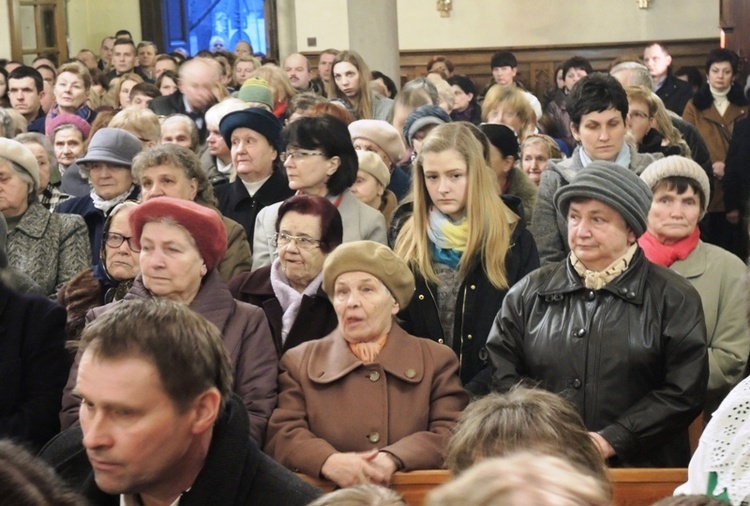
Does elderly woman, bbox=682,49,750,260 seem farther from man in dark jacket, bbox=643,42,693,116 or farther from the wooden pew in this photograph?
the wooden pew

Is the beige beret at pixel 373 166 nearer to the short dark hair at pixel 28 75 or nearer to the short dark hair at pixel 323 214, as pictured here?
the short dark hair at pixel 323 214

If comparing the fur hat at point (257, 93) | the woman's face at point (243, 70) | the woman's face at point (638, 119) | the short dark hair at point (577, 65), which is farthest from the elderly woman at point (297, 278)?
the woman's face at point (243, 70)

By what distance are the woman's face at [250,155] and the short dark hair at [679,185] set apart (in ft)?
6.13

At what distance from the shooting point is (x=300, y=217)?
4.32 m

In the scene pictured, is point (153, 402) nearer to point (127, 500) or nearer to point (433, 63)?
point (127, 500)

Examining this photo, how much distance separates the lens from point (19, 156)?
5.17m

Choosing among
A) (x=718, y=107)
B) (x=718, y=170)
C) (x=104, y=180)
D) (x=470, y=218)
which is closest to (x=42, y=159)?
(x=104, y=180)

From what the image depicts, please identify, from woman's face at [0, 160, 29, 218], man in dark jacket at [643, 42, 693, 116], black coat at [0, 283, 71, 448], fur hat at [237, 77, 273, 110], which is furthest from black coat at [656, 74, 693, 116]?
black coat at [0, 283, 71, 448]

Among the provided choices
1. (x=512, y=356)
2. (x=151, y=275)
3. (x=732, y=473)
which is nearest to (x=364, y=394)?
(x=512, y=356)

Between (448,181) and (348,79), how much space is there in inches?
160

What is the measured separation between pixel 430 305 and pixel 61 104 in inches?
201

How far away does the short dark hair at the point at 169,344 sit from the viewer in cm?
231

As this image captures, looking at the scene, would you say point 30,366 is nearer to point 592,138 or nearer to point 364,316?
point 364,316

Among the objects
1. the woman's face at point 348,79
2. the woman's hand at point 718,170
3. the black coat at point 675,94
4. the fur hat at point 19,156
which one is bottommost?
the woman's hand at point 718,170
